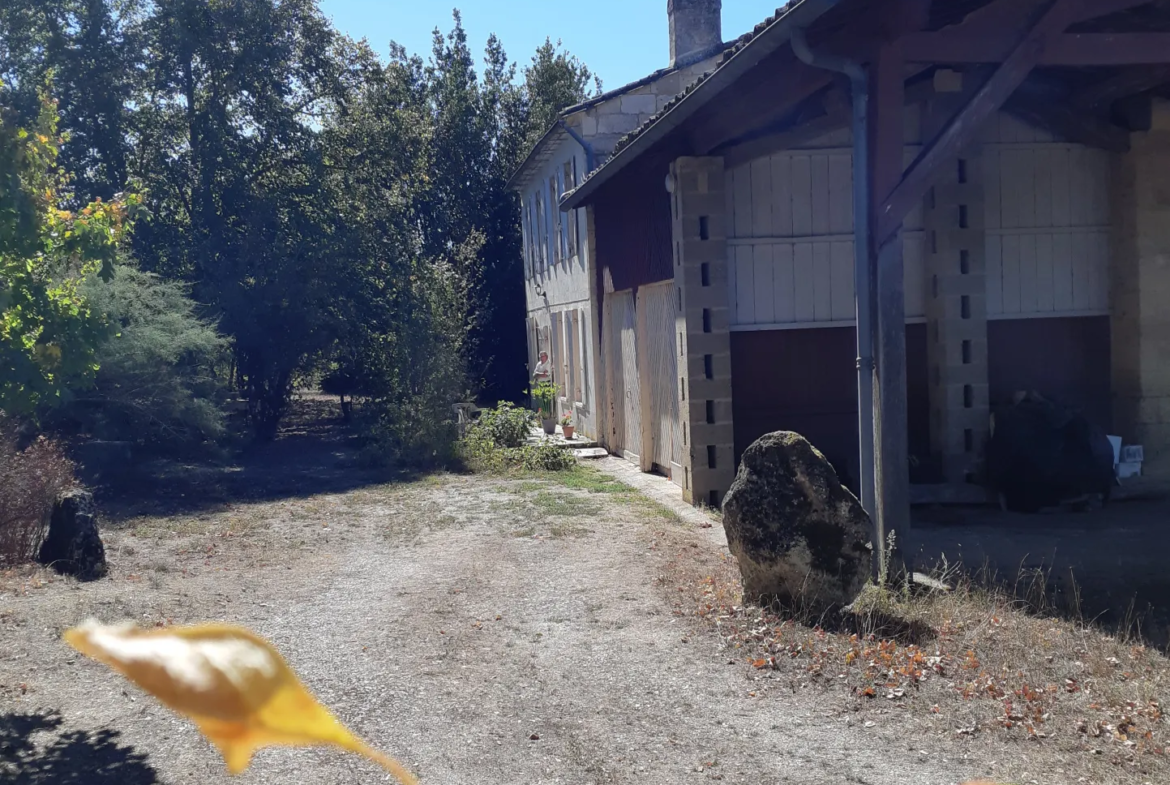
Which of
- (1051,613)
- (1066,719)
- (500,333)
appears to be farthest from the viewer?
(500,333)

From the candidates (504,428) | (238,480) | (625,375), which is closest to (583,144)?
(625,375)

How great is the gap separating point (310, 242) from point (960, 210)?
12.6m

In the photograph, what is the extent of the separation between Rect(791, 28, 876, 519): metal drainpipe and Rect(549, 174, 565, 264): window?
12.0m

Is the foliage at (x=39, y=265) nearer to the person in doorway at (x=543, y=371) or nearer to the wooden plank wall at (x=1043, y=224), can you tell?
the wooden plank wall at (x=1043, y=224)

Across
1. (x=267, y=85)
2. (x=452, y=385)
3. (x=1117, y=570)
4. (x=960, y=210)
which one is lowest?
(x=1117, y=570)

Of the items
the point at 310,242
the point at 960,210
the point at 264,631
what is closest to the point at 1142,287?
the point at 960,210

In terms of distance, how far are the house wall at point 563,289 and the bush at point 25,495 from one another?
8.78 meters

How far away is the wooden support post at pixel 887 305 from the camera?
291 inches

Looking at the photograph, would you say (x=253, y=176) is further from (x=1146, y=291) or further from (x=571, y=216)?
(x=1146, y=291)

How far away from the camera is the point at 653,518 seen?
10.5 metres

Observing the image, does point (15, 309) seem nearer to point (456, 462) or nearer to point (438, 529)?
point (438, 529)

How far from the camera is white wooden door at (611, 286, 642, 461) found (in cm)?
1425

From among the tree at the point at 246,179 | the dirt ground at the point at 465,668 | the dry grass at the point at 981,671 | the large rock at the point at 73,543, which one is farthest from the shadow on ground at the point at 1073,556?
the tree at the point at 246,179

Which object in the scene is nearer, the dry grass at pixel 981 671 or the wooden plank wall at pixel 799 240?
the dry grass at pixel 981 671
